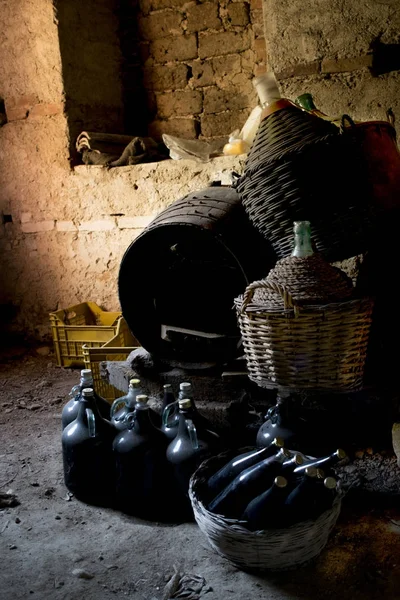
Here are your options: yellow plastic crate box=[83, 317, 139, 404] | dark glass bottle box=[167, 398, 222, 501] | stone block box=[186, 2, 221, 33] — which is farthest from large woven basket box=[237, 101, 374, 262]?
stone block box=[186, 2, 221, 33]

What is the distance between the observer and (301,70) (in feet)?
10.4

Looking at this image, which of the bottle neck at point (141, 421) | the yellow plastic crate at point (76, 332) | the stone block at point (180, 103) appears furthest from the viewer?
the stone block at point (180, 103)

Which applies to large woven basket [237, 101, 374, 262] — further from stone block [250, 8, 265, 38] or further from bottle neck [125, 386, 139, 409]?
stone block [250, 8, 265, 38]

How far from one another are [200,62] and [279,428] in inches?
149

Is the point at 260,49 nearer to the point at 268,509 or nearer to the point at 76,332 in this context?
the point at 76,332

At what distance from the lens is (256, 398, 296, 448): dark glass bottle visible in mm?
2127

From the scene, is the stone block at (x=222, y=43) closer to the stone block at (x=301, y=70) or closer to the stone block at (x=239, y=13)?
the stone block at (x=239, y=13)

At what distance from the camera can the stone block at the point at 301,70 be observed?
3141 mm

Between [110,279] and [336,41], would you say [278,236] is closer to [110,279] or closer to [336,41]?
[336,41]

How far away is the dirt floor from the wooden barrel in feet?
2.80

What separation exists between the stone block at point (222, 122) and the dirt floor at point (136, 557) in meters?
3.39

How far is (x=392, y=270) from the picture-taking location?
251 centimetres

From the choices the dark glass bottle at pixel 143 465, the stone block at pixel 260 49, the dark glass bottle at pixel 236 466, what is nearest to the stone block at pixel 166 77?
the stone block at pixel 260 49

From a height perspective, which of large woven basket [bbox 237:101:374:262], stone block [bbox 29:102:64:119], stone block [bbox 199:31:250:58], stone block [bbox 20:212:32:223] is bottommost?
large woven basket [bbox 237:101:374:262]
